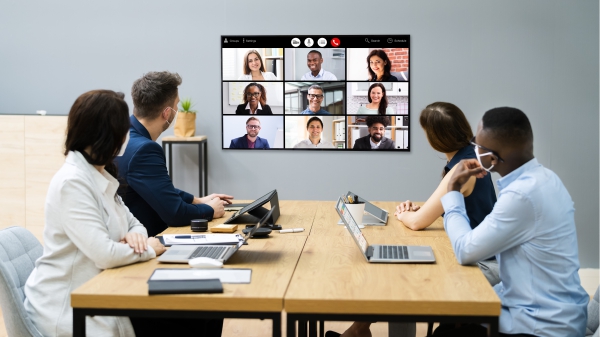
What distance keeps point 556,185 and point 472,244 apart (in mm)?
338

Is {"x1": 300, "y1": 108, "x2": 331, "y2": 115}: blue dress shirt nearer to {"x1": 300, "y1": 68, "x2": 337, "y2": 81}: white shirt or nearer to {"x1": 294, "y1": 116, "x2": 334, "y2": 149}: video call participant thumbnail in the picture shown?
{"x1": 294, "y1": 116, "x2": 334, "y2": 149}: video call participant thumbnail

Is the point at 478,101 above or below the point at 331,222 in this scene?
above

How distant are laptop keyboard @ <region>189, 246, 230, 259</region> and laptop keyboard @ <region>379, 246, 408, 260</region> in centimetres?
58

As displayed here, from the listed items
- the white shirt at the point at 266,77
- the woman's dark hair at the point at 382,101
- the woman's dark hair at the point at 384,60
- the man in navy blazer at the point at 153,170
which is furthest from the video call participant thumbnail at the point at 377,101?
the man in navy blazer at the point at 153,170

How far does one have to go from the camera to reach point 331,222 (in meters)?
3.12

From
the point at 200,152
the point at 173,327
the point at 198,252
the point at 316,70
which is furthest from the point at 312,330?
the point at 316,70

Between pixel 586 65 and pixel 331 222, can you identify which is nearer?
pixel 331 222

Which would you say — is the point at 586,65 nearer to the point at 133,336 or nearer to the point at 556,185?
the point at 556,185

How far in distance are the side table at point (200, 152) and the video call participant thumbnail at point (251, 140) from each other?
9.5 inches

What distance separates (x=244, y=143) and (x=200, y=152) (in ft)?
1.35

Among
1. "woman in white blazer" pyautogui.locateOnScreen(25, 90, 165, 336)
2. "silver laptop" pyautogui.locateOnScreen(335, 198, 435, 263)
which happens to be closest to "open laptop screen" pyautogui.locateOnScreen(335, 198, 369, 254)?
"silver laptop" pyautogui.locateOnScreen(335, 198, 435, 263)

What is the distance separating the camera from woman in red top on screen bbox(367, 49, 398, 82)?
5.13 metres

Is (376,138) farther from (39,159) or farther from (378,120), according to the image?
(39,159)

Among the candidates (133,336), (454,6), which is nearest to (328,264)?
(133,336)
